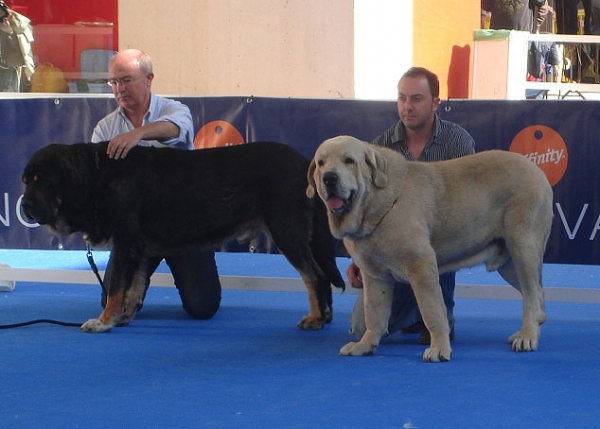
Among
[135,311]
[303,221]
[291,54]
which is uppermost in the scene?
[291,54]

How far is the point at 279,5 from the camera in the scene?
975 centimetres

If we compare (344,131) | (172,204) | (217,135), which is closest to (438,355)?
(172,204)

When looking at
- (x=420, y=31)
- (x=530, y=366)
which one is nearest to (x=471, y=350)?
(x=530, y=366)

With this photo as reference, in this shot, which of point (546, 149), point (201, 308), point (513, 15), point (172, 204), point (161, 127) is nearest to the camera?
point (172, 204)

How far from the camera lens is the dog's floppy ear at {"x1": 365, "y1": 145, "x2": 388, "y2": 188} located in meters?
3.90

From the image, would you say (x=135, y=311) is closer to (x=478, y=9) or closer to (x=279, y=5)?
(x=279, y=5)

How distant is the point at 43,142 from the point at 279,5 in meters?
4.28

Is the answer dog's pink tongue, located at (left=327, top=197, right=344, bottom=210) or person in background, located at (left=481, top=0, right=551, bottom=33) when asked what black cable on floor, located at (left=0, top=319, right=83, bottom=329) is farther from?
person in background, located at (left=481, top=0, right=551, bottom=33)

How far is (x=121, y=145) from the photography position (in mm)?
4762

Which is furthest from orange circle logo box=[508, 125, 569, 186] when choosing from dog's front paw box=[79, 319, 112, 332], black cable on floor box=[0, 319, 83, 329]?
black cable on floor box=[0, 319, 83, 329]

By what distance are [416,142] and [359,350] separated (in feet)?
3.81

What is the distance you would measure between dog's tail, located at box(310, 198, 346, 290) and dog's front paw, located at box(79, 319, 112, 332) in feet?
3.76

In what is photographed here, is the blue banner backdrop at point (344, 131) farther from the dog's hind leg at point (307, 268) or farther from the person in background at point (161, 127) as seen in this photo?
the dog's hind leg at point (307, 268)

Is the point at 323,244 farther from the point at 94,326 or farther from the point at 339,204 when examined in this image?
the point at 94,326
